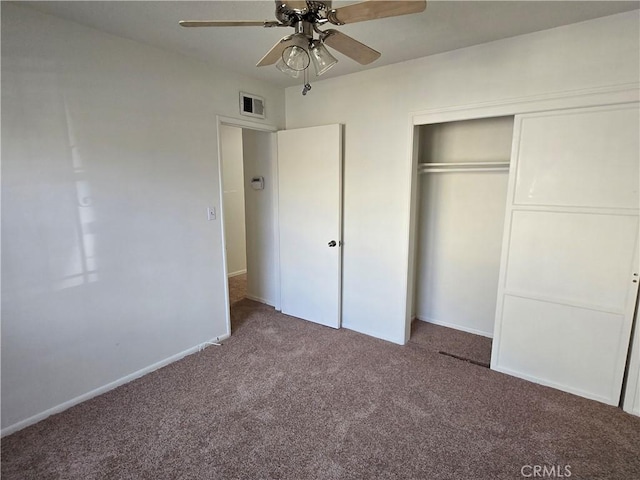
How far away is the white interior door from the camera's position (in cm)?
326

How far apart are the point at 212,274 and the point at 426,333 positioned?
2.16 meters

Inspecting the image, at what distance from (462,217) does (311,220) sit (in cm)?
148

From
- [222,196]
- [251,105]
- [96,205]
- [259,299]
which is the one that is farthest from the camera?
[259,299]

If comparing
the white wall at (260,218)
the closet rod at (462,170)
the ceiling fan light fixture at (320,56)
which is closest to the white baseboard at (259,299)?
the white wall at (260,218)

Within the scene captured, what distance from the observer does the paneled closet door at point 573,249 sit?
6.97ft

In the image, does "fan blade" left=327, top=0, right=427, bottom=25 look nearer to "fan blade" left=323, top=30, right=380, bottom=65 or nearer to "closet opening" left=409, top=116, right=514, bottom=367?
"fan blade" left=323, top=30, right=380, bottom=65

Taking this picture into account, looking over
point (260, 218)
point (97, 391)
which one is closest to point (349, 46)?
point (260, 218)

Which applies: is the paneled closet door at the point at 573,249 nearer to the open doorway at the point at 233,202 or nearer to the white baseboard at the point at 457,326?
the white baseboard at the point at 457,326

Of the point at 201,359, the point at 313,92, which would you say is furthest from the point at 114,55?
the point at 201,359

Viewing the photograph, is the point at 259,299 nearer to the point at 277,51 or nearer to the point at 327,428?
the point at 327,428

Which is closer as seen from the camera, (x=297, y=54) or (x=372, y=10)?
(x=372, y=10)

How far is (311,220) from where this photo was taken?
3.47 meters

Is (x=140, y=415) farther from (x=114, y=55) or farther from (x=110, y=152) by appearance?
(x=114, y=55)

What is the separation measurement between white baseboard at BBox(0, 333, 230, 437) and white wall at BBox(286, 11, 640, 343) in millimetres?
1535
